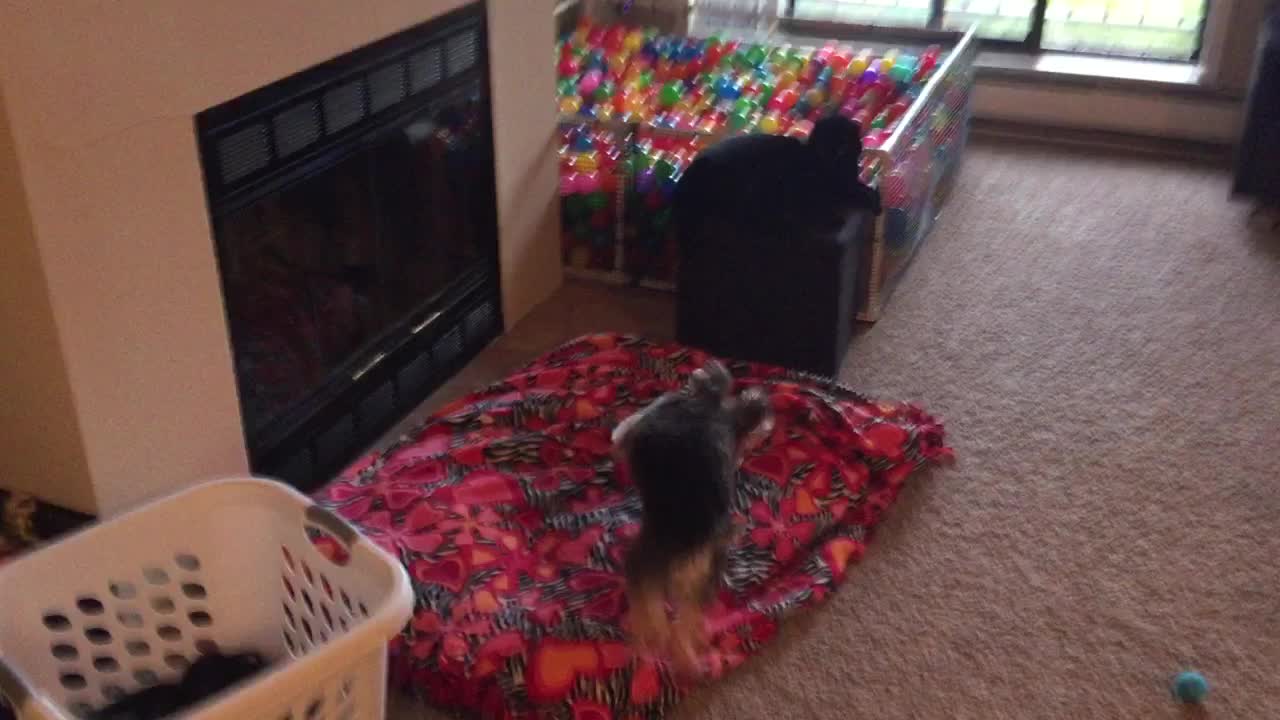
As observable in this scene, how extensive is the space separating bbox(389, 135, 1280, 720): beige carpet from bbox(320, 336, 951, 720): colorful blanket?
80 millimetres

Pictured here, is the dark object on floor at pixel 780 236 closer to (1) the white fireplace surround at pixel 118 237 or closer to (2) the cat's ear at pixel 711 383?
(2) the cat's ear at pixel 711 383

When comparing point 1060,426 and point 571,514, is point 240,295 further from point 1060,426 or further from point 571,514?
point 1060,426

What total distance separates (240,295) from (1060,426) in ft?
5.30

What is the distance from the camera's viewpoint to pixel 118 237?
5.74 feet

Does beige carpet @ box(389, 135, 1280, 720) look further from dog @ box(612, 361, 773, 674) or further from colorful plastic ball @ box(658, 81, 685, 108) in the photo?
colorful plastic ball @ box(658, 81, 685, 108)

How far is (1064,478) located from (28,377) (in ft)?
5.89

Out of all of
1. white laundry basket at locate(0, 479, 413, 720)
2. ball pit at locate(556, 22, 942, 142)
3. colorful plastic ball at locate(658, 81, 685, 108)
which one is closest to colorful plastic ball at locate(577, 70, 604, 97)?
ball pit at locate(556, 22, 942, 142)

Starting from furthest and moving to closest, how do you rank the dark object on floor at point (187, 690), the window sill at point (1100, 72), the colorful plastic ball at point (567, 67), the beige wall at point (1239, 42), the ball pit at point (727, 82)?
the window sill at point (1100, 72), the beige wall at point (1239, 42), the colorful plastic ball at point (567, 67), the ball pit at point (727, 82), the dark object on floor at point (187, 690)

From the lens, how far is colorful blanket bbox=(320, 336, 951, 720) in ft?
6.03

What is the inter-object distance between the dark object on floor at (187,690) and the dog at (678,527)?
22.6 inches

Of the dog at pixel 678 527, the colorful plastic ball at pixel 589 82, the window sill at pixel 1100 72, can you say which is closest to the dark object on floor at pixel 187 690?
the dog at pixel 678 527

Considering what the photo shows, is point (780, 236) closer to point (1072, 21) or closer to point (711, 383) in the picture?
point (711, 383)

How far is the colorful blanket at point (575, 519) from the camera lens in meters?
1.84

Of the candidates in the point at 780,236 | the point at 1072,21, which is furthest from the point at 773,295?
the point at 1072,21
